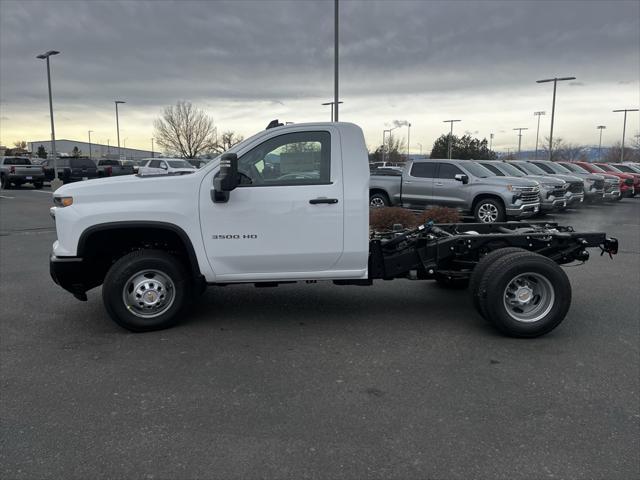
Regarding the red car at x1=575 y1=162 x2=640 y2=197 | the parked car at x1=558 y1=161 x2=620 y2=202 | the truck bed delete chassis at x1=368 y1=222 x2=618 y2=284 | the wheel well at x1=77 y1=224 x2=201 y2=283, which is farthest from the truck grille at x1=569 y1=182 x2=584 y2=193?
the wheel well at x1=77 y1=224 x2=201 y2=283

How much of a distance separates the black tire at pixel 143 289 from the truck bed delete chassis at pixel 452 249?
6.12 feet

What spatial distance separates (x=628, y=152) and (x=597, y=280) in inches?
3394

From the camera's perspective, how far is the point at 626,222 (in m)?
16.2

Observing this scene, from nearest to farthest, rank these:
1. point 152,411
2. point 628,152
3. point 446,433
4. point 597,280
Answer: point 446,433 → point 152,411 → point 597,280 → point 628,152

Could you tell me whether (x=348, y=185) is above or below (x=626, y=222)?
above

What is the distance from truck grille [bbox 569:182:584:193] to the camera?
1902 cm

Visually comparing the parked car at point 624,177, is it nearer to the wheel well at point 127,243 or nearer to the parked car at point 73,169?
the wheel well at point 127,243

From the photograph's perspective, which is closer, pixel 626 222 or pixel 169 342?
pixel 169 342

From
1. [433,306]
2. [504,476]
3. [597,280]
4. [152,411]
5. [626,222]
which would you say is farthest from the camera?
[626,222]

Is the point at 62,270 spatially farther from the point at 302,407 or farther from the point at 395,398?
the point at 395,398

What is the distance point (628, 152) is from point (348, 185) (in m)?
90.1

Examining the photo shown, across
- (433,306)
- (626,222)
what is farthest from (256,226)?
(626,222)

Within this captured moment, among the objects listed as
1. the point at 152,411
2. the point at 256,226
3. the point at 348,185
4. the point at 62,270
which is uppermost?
the point at 348,185

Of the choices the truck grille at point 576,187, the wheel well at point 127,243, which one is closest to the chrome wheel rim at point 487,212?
the truck grille at point 576,187
